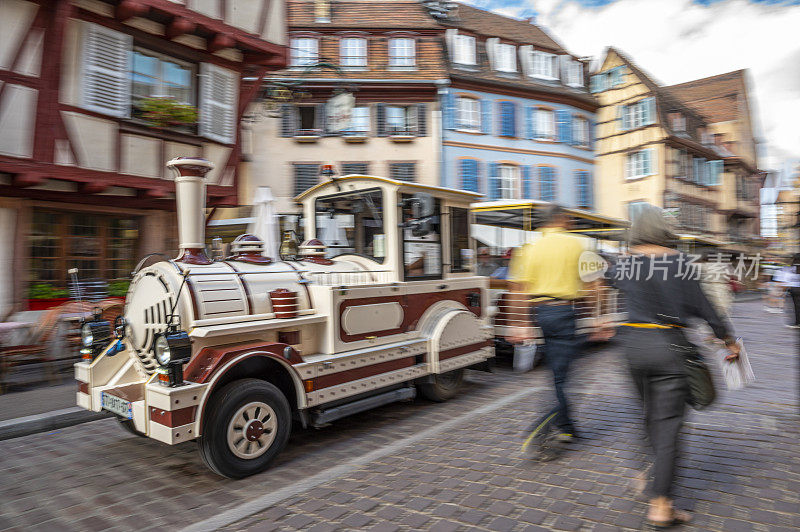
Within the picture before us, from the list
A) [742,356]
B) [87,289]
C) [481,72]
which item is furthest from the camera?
[481,72]

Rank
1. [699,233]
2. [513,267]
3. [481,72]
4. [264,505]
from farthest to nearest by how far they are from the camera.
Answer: [699,233]
[481,72]
[513,267]
[264,505]

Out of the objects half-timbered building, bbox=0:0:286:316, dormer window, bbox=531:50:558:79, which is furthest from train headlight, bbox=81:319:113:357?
dormer window, bbox=531:50:558:79

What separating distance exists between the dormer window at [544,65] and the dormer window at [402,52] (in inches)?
239

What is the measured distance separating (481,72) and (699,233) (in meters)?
17.5

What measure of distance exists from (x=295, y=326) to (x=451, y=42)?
19.9 metres

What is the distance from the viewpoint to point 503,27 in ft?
84.1

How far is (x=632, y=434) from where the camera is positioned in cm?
480

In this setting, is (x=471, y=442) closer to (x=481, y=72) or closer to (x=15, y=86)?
(x=15, y=86)

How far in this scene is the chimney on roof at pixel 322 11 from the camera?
20.6 meters

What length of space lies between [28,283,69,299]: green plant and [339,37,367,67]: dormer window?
13.7 m

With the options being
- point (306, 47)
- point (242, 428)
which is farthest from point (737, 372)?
point (306, 47)

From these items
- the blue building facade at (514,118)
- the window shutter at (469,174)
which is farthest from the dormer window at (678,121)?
the window shutter at (469,174)

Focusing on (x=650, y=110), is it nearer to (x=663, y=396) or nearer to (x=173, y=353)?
(x=663, y=396)

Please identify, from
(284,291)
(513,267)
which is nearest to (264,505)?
(284,291)
